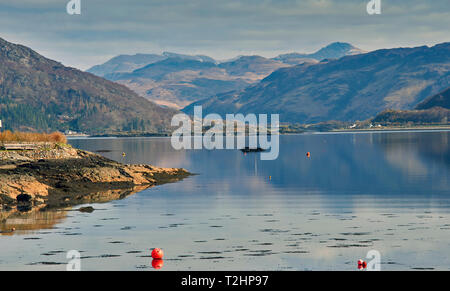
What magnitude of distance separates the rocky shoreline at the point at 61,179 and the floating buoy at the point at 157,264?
27806 mm

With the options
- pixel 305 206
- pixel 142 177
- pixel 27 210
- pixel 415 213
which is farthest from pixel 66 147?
pixel 415 213

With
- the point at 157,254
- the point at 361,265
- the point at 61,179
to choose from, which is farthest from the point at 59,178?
the point at 361,265

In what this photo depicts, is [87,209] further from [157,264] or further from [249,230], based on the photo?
[157,264]

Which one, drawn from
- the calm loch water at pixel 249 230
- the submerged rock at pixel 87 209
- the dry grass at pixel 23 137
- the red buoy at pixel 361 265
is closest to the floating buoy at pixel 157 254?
the calm loch water at pixel 249 230

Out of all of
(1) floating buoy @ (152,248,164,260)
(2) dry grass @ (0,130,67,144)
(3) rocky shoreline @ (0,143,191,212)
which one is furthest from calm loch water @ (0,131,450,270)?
(2) dry grass @ (0,130,67,144)

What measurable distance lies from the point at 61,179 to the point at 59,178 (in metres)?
0.33

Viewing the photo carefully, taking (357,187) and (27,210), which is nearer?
(27,210)

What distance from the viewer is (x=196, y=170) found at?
129m

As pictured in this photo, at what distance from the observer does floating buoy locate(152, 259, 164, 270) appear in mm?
40250

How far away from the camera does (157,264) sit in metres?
41.0

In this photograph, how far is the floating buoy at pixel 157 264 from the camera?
1585 inches

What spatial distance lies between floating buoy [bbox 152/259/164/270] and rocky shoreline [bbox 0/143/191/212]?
91.2 ft
